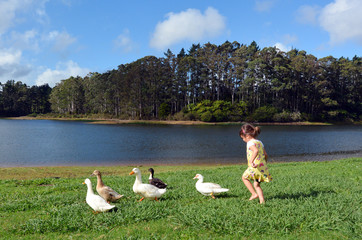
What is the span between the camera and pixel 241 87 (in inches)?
2916

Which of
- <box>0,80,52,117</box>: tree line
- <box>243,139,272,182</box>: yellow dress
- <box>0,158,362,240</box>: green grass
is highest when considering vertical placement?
<box>0,80,52,117</box>: tree line

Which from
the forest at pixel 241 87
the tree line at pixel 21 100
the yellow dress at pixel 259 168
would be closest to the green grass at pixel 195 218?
the yellow dress at pixel 259 168

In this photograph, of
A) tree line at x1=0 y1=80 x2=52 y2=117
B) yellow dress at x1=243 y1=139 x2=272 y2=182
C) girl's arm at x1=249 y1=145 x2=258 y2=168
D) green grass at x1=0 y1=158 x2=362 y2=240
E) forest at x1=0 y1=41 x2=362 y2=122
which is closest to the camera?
green grass at x1=0 y1=158 x2=362 y2=240

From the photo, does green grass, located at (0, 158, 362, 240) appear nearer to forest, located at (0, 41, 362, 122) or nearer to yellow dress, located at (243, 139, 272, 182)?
yellow dress, located at (243, 139, 272, 182)

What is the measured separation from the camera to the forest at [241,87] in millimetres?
71750

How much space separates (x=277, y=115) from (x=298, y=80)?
1262cm

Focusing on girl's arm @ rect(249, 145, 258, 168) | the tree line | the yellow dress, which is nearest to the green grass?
the yellow dress

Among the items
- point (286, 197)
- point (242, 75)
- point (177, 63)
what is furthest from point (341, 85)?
point (286, 197)

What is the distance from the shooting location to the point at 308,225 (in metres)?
4.80

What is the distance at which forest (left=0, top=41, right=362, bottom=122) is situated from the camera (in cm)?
7175

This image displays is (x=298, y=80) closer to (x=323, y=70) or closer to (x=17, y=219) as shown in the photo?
(x=323, y=70)

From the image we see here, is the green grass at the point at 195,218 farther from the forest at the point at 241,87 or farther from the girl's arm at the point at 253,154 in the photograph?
the forest at the point at 241,87

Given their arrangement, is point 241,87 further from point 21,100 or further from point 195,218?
point 21,100

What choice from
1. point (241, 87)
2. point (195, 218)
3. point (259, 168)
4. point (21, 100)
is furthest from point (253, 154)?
point (21, 100)
